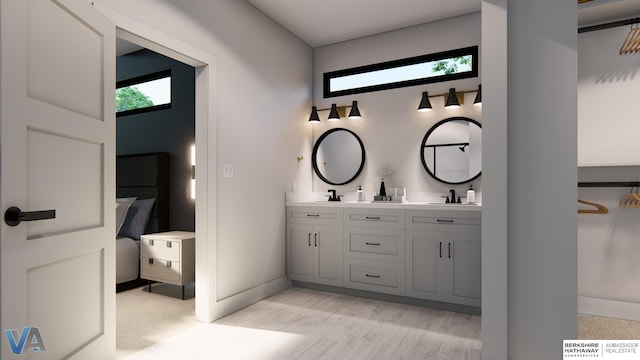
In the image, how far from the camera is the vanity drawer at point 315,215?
3.61 metres

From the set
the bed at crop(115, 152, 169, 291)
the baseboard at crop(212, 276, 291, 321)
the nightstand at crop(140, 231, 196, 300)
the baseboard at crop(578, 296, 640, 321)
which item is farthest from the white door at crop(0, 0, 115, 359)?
the baseboard at crop(578, 296, 640, 321)

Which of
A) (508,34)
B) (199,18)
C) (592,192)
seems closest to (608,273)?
(592,192)

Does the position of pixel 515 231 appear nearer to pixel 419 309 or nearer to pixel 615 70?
pixel 419 309

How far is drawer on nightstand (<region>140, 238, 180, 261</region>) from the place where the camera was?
3.36m

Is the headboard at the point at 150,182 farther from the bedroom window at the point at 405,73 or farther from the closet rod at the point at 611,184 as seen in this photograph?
the closet rod at the point at 611,184

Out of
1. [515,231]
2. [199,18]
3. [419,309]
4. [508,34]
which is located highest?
[199,18]

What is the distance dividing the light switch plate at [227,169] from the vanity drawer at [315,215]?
1008 mm

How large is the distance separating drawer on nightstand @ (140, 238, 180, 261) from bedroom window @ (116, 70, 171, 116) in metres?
1.77

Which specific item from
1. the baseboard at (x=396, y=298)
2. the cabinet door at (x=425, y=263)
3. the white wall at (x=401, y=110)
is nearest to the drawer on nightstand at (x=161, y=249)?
the baseboard at (x=396, y=298)

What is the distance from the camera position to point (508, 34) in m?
2.00

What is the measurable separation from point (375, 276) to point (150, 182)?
2.89 m

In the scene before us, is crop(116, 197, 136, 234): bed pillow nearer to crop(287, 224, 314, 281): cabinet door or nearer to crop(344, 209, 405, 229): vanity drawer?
crop(287, 224, 314, 281): cabinet door

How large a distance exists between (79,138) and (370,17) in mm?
2916

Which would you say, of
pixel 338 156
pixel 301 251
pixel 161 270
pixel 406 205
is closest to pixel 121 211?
pixel 161 270
